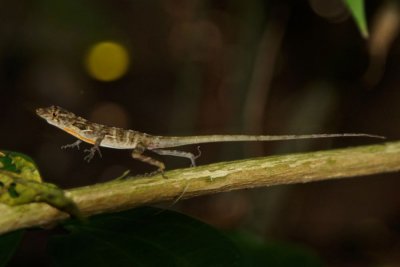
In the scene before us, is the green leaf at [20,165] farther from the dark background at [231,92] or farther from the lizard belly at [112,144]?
the dark background at [231,92]

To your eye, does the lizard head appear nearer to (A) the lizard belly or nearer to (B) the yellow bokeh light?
(A) the lizard belly

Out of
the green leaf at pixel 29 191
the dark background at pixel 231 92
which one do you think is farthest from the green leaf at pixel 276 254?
the green leaf at pixel 29 191

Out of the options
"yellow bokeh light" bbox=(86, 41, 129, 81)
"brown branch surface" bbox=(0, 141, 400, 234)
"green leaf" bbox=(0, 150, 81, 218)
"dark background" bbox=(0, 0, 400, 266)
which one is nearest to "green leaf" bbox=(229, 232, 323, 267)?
"dark background" bbox=(0, 0, 400, 266)

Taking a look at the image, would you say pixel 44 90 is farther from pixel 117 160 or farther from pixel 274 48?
pixel 274 48

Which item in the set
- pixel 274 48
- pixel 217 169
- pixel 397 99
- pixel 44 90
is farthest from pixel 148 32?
pixel 217 169

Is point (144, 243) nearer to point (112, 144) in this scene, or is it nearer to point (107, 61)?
point (112, 144)

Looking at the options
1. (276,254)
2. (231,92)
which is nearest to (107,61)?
(231,92)
